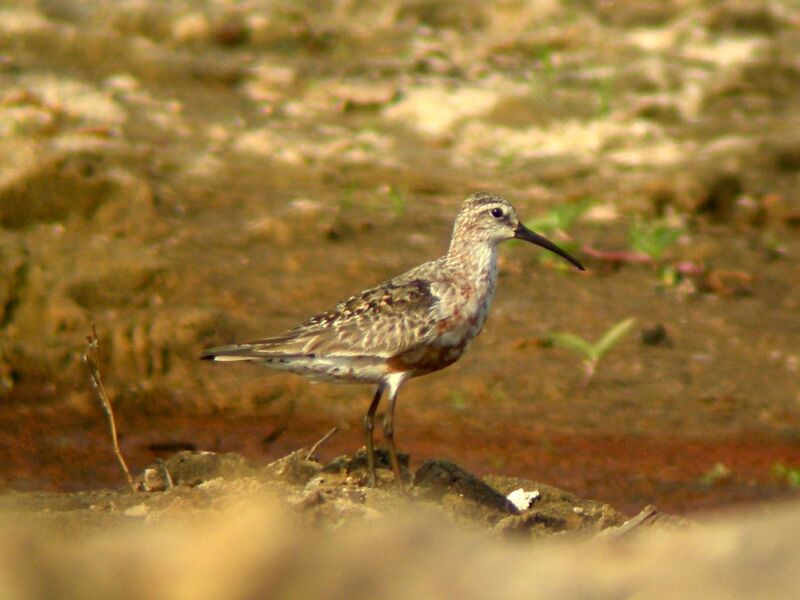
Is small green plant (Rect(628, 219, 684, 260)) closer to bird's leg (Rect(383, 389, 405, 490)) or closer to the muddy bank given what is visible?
bird's leg (Rect(383, 389, 405, 490))

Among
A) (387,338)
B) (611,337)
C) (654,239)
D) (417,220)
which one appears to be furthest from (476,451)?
(417,220)

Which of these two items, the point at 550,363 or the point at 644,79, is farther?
the point at 644,79

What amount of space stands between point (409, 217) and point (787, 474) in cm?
444

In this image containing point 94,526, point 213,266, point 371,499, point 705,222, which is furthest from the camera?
point 705,222

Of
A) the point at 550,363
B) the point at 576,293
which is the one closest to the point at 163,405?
the point at 550,363

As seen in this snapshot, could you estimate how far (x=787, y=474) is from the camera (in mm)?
8492

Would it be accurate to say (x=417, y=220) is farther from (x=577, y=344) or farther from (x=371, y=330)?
(x=371, y=330)

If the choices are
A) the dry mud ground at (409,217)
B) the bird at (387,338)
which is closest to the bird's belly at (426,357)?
the bird at (387,338)

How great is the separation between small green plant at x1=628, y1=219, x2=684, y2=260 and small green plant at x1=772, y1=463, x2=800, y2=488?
281 cm

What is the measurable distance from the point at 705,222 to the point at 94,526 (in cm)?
832

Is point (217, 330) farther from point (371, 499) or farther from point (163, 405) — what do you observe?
point (371, 499)

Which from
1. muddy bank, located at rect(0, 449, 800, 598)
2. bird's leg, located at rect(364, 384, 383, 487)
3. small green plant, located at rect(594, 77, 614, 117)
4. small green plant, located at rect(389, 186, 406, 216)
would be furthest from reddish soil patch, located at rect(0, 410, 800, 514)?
small green plant, located at rect(594, 77, 614, 117)

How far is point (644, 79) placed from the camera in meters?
14.5

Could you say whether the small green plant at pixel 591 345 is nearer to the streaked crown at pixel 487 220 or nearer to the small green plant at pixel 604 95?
the streaked crown at pixel 487 220
